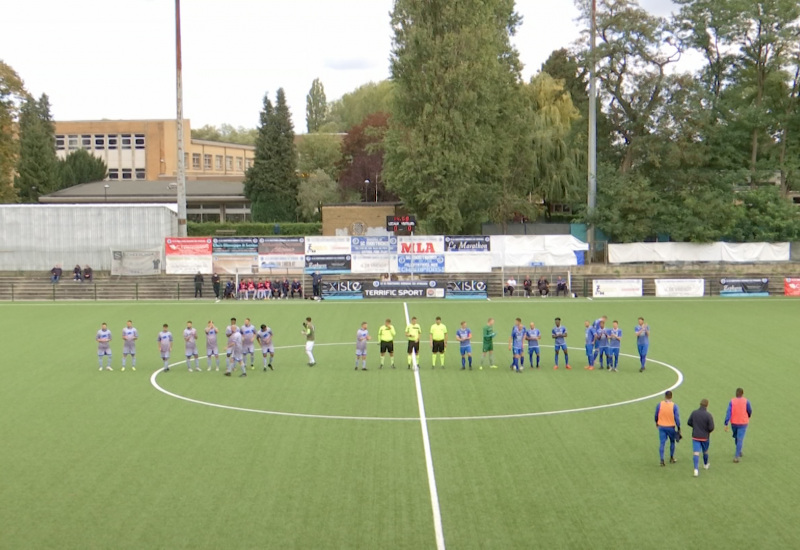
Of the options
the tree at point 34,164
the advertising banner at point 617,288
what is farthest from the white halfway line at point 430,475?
the tree at point 34,164

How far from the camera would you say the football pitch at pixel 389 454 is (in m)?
13.3

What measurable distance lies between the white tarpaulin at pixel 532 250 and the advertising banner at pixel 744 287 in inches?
333

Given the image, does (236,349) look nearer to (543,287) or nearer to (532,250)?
(543,287)

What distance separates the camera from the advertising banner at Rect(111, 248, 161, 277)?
52.2 metres

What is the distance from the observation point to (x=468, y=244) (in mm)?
51219

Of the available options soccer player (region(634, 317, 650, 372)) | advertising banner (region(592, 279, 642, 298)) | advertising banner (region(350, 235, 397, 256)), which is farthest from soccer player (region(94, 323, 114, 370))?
advertising banner (region(592, 279, 642, 298))

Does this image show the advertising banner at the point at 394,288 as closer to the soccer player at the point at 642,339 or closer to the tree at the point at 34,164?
the soccer player at the point at 642,339

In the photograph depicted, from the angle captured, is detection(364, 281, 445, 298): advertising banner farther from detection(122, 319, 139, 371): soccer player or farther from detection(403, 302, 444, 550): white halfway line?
detection(403, 302, 444, 550): white halfway line

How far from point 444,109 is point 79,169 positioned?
5529 centimetres

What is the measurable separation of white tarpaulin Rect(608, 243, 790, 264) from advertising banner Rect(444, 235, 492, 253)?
9090mm

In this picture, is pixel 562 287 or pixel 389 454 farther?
pixel 562 287

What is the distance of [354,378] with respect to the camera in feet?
84.8

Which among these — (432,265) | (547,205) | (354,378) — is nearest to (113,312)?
(432,265)

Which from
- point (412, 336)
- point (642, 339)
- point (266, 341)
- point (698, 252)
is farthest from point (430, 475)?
point (698, 252)
